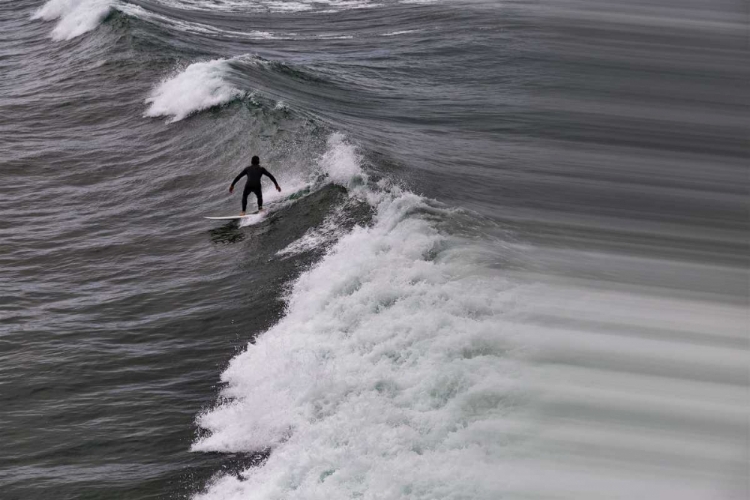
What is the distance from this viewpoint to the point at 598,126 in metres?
22.1

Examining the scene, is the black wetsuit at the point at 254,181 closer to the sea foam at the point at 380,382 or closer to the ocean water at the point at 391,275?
the ocean water at the point at 391,275

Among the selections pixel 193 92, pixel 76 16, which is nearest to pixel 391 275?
pixel 193 92

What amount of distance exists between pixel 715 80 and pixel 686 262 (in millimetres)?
9260

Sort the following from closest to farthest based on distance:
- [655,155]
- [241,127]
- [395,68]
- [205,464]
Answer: [205,464] < [655,155] < [241,127] < [395,68]

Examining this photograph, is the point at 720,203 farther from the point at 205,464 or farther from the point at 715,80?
the point at 205,464

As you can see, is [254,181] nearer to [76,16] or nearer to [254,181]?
[254,181]

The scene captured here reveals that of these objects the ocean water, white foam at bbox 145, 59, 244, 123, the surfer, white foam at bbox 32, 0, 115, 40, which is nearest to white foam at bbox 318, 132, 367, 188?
the ocean water

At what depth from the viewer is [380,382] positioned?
42.2 ft

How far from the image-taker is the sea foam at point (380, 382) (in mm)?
11117

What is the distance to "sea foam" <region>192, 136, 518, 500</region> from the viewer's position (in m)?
11.1

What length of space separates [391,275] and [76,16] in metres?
28.2

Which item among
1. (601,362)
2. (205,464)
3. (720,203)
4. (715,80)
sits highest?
(715,80)

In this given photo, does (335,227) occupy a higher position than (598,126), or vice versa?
(598,126)

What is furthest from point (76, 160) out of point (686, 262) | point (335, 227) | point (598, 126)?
point (686, 262)
